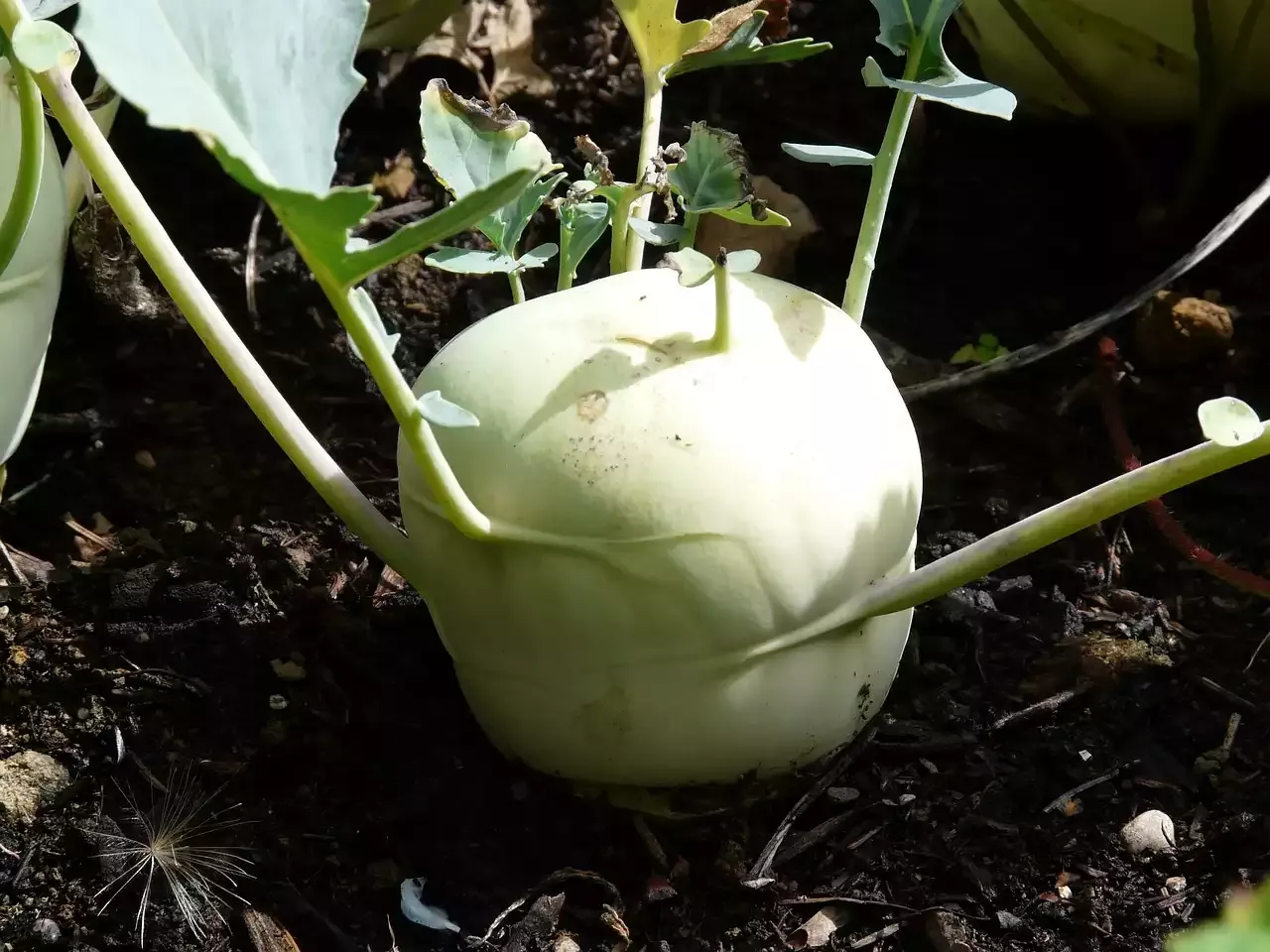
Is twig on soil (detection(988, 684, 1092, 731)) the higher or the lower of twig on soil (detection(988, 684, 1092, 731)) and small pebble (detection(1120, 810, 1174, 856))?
the higher

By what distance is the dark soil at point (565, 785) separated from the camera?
0.73 meters

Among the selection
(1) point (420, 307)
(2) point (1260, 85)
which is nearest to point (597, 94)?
(1) point (420, 307)

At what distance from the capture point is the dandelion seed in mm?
705

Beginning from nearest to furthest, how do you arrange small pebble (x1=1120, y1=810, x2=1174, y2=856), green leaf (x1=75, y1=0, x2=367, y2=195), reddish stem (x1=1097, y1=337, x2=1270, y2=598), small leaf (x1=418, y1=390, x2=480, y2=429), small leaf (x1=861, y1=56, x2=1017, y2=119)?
green leaf (x1=75, y1=0, x2=367, y2=195), small leaf (x1=418, y1=390, x2=480, y2=429), small leaf (x1=861, y1=56, x2=1017, y2=119), small pebble (x1=1120, y1=810, x2=1174, y2=856), reddish stem (x1=1097, y1=337, x2=1270, y2=598)

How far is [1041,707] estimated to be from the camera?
809 mm

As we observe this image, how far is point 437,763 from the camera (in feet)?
2.55

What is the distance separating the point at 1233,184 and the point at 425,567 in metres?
0.84

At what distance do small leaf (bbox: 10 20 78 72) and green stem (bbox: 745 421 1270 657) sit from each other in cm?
46

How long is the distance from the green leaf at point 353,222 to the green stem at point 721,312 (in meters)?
0.16

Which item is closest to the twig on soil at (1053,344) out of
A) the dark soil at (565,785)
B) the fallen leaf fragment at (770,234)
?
the dark soil at (565,785)

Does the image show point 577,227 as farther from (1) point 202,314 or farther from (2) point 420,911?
(2) point 420,911

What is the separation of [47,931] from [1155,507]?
0.83 metres

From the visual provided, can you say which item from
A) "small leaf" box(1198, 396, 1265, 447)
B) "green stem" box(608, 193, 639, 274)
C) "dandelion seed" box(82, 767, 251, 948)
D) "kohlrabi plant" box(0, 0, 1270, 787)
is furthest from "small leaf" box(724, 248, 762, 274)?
"dandelion seed" box(82, 767, 251, 948)

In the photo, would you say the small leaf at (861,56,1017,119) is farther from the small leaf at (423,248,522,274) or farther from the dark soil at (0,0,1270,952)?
the dark soil at (0,0,1270,952)
